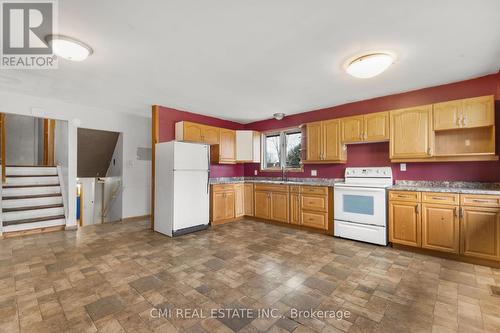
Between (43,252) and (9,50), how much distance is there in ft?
8.61

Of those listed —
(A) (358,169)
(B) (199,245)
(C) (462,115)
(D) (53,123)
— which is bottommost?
(B) (199,245)

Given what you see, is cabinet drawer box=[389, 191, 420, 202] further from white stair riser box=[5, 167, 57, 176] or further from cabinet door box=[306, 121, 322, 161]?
white stair riser box=[5, 167, 57, 176]

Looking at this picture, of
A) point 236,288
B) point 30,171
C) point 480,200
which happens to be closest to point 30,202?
point 30,171

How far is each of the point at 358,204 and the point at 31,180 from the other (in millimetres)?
6742

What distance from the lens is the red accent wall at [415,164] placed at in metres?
3.14

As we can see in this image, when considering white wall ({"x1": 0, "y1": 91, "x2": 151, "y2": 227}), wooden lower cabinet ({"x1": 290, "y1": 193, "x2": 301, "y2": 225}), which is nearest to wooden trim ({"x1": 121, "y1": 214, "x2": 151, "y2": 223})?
white wall ({"x1": 0, "y1": 91, "x2": 151, "y2": 227})

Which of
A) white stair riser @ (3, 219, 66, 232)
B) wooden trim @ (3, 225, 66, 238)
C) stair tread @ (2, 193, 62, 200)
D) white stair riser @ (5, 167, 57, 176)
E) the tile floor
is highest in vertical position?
white stair riser @ (5, 167, 57, 176)

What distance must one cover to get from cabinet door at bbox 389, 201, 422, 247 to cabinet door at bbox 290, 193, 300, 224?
1583mm

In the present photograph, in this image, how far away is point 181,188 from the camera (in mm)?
4125

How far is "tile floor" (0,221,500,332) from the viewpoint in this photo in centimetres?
176

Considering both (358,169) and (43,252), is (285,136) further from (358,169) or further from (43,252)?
(43,252)

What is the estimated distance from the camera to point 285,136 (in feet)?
18.4

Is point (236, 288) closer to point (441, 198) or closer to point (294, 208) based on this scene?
point (294, 208)

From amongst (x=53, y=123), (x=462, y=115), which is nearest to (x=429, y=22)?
(x=462, y=115)
